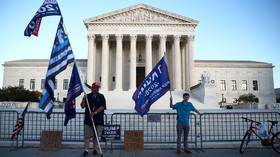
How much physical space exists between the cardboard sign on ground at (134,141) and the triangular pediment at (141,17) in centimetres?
3175

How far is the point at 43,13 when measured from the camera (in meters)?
5.97

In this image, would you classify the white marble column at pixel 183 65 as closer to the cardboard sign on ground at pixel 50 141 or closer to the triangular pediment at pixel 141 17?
the triangular pediment at pixel 141 17

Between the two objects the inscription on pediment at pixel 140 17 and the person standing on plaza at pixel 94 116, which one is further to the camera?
the inscription on pediment at pixel 140 17

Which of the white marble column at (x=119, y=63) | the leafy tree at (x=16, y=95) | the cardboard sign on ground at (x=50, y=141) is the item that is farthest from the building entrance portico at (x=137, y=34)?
the cardboard sign on ground at (x=50, y=141)

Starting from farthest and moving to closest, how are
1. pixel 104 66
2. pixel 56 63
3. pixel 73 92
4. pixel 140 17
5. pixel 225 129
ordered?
pixel 140 17, pixel 104 66, pixel 225 129, pixel 73 92, pixel 56 63

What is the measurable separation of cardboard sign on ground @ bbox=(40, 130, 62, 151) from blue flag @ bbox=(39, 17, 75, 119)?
1.62 m

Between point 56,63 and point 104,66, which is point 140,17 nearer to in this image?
point 104,66

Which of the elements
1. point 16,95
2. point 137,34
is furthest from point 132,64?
point 16,95

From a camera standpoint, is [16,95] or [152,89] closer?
[152,89]

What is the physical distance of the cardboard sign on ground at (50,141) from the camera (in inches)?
262

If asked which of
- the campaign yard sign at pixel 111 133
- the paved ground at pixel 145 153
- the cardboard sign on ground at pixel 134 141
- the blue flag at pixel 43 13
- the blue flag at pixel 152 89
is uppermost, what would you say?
the blue flag at pixel 43 13

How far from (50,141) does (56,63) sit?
2.81 m

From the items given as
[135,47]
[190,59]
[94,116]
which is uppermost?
[135,47]

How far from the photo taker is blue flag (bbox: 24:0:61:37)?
5.96 meters
